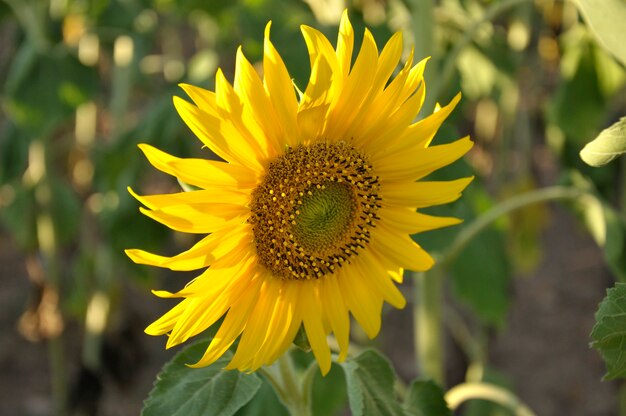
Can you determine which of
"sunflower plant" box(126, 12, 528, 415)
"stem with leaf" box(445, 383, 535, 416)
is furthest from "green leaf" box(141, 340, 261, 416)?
"stem with leaf" box(445, 383, 535, 416)

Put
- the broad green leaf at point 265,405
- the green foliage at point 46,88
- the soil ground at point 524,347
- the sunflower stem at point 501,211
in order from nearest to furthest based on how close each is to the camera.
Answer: the broad green leaf at point 265,405, the sunflower stem at point 501,211, the green foliage at point 46,88, the soil ground at point 524,347

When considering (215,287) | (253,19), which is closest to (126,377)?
(253,19)

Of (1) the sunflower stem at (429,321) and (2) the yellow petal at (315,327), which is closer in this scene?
(2) the yellow petal at (315,327)

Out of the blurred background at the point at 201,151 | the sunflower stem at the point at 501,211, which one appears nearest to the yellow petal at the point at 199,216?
the blurred background at the point at 201,151

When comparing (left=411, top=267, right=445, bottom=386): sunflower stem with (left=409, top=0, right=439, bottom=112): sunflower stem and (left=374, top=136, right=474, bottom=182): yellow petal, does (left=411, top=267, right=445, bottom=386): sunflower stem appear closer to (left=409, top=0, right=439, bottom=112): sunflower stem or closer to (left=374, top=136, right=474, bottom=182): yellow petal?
(left=409, top=0, right=439, bottom=112): sunflower stem

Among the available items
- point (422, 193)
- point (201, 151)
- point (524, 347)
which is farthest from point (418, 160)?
point (524, 347)

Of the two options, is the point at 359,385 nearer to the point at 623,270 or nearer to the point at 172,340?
the point at 172,340

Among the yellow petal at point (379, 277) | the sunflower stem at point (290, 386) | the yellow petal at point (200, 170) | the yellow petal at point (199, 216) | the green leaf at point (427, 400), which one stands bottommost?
Answer: the green leaf at point (427, 400)

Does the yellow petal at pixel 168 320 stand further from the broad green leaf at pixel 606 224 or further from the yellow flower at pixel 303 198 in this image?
the broad green leaf at pixel 606 224
